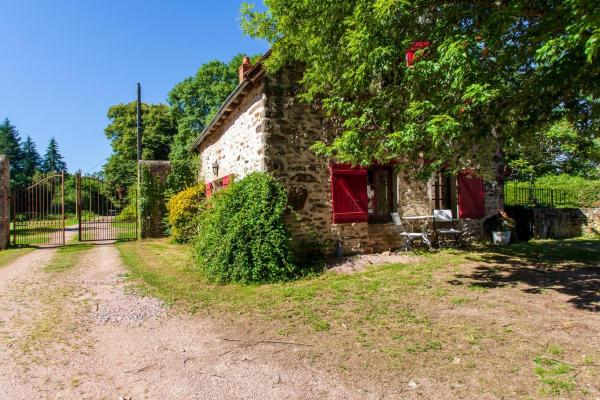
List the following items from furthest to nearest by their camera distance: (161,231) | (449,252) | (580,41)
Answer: (161,231), (449,252), (580,41)

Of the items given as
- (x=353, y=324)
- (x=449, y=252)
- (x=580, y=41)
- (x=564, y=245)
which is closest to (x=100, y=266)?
(x=353, y=324)

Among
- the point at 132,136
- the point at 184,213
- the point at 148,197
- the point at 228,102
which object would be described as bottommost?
the point at 184,213

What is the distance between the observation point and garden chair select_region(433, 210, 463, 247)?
9.41 metres

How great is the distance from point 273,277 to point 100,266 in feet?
14.7

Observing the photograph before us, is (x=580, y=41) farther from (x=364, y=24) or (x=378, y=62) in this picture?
(x=364, y=24)

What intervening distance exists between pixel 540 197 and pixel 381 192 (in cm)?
936

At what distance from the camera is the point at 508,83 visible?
17.0ft

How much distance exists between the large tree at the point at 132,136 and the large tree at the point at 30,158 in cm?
2713

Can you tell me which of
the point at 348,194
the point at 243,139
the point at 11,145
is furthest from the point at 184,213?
the point at 11,145

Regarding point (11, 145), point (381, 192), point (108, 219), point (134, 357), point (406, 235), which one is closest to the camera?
point (134, 357)

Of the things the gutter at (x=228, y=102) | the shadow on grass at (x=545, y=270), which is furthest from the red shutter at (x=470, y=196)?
the gutter at (x=228, y=102)

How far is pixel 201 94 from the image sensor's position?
26516 mm

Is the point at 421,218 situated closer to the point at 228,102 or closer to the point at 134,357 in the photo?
the point at 228,102

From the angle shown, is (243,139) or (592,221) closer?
(243,139)
